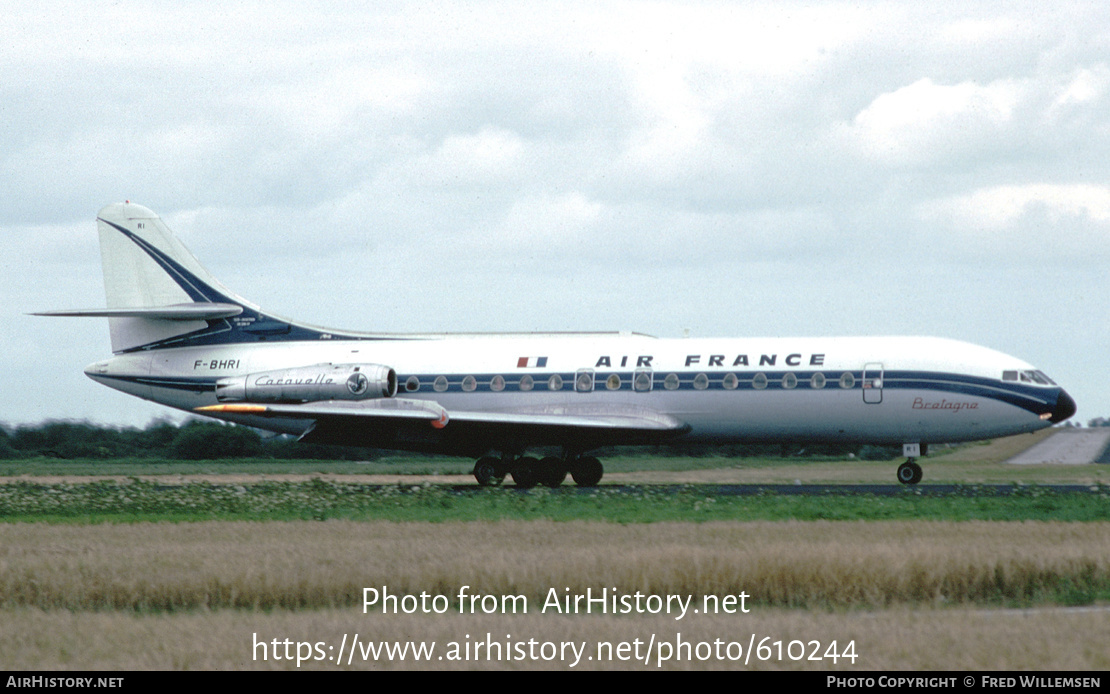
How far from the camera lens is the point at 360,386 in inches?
1448

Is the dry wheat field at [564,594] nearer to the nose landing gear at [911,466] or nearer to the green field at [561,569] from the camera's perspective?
the green field at [561,569]

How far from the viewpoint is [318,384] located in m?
37.1

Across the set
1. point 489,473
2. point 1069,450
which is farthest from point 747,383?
point 1069,450

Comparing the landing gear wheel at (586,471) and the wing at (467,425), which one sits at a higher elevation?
the wing at (467,425)

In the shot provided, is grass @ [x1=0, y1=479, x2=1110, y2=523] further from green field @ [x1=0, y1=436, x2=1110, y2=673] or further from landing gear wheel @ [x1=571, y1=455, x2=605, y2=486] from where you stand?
landing gear wheel @ [x1=571, y1=455, x2=605, y2=486]

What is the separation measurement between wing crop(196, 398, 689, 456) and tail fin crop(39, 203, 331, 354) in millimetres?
4518

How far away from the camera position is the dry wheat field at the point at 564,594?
12141 millimetres

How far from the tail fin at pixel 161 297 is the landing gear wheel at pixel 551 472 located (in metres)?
8.57

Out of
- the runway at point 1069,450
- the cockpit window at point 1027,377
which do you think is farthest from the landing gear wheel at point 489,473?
the runway at point 1069,450

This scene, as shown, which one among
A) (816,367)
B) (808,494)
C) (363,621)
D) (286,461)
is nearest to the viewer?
(363,621)

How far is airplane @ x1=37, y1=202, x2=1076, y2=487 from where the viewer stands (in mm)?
33844
